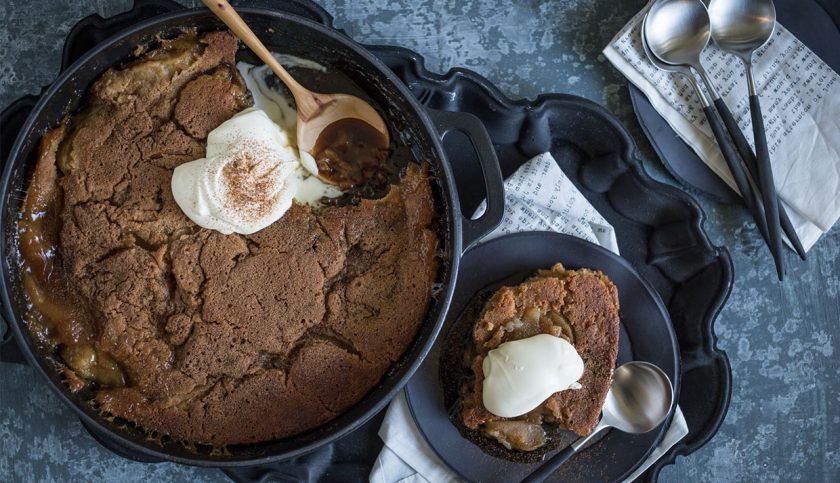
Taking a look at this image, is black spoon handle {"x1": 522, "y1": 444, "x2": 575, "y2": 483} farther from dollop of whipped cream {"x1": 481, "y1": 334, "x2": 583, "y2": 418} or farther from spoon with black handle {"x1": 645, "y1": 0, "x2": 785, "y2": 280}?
spoon with black handle {"x1": 645, "y1": 0, "x2": 785, "y2": 280}

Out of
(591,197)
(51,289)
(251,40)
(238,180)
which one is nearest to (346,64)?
(251,40)

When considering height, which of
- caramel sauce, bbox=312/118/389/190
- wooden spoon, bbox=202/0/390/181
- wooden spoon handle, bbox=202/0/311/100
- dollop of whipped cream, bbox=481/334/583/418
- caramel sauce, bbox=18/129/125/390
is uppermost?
wooden spoon handle, bbox=202/0/311/100

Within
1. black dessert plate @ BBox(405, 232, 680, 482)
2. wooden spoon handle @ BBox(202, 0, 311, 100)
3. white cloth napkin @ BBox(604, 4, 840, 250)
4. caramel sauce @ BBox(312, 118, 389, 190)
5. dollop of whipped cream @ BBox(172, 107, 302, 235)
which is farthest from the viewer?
white cloth napkin @ BBox(604, 4, 840, 250)

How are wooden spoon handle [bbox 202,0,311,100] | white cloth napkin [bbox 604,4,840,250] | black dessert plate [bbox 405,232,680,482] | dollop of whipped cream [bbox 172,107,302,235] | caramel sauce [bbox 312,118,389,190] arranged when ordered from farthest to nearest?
white cloth napkin [bbox 604,4,840,250] → black dessert plate [bbox 405,232,680,482] → caramel sauce [bbox 312,118,389,190] → dollop of whipped cream [bbox 172,107,302,235] → wooden spoon handle [bbox 202,0,311,100]

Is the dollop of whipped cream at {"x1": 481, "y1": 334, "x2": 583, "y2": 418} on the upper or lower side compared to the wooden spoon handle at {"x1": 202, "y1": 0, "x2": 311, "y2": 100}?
lower

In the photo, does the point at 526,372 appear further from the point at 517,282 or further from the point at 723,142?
the point at 723,142

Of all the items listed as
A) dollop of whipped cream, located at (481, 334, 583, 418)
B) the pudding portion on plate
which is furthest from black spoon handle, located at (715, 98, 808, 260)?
dollop of whipped cream, located at (481, 334, 583, 418)

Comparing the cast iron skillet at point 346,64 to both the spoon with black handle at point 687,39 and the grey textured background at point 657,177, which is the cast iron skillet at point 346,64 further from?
the spoon with black handle at point 687,39
